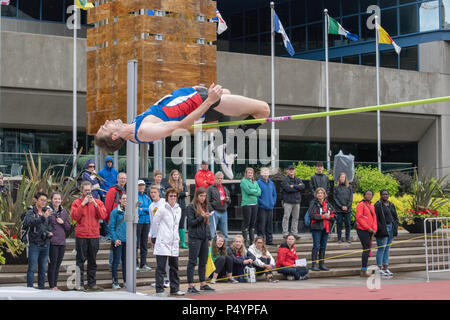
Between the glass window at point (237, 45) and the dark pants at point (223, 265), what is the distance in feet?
81.5

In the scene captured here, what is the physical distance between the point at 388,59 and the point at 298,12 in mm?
5098

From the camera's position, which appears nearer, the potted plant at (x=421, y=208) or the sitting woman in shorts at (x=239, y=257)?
the sitting woman in shorts at (x=239, y=257)

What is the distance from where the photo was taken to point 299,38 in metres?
36.1

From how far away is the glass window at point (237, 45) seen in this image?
122ft

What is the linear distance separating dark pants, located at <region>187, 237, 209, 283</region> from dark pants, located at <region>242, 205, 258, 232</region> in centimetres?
275

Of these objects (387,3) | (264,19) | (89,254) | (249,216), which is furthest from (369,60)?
(89,254)

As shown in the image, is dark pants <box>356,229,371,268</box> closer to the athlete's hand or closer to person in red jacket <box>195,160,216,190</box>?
person in red jacket <box>195,160,216,190</box>

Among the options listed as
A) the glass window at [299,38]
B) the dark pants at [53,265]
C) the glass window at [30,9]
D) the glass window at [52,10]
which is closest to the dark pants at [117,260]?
the dark pants at [53,265]

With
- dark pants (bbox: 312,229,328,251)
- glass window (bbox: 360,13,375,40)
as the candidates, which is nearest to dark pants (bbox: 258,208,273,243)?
dark pants (bbox: 312,229,328,251)

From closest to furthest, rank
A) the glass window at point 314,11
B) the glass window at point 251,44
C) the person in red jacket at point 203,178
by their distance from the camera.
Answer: the person in red jacket at point 203,178 < the glass window at point 314,11 < the glass window at point 251,44

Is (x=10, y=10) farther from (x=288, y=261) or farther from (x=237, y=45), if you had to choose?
(x=288, y=261)

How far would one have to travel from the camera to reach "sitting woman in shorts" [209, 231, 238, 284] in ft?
43.8

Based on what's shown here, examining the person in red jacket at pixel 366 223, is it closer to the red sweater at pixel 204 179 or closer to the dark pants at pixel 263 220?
the dark pants at pixel 263 220

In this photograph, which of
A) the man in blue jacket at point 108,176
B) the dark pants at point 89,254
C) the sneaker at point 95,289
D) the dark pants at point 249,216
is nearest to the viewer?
the sneaker at point 95,289
